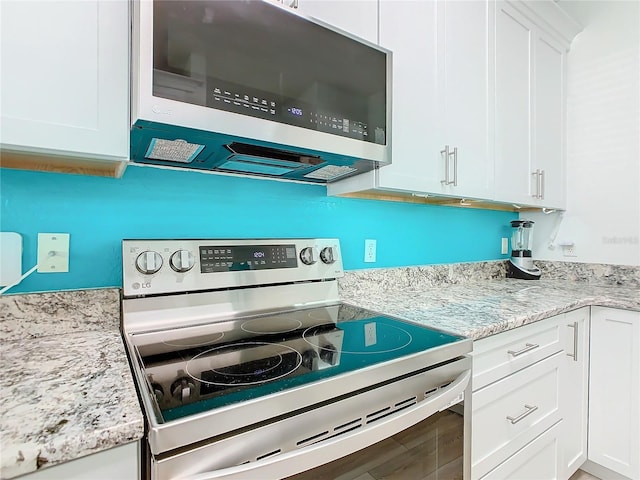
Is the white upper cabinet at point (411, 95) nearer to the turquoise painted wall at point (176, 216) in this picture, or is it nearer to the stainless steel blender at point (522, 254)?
the turquoise painted wall at point (176, 216)

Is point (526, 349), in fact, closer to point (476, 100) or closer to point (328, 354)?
point (328, 354)

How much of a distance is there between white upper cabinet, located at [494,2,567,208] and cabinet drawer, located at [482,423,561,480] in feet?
3.63

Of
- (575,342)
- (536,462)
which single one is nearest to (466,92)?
(575,342)

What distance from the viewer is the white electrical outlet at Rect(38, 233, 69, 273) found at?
944 millimetres

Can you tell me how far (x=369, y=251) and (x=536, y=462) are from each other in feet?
3.59

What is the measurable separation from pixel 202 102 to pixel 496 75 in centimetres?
159

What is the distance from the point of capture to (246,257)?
1.19 metres

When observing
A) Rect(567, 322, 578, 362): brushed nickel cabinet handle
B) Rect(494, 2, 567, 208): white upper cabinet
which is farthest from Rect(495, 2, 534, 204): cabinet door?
Rect(567, 322, 578, 362): brushed nickel cabinet handle

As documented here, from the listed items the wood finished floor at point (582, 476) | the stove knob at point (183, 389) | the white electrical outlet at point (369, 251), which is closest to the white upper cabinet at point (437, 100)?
the white electrical outlet at point (369, 251)

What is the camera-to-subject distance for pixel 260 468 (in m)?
0.58

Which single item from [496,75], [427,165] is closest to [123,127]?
[427,165]

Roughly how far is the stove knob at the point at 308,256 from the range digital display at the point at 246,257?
0.03 meters

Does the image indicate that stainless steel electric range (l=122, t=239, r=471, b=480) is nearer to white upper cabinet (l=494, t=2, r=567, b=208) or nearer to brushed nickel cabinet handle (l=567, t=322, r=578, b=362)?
brushed nickel cabinet handle (l=567, t=322, r=578, b=362)

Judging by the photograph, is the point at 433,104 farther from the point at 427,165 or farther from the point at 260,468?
the point at 260,468
